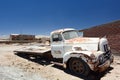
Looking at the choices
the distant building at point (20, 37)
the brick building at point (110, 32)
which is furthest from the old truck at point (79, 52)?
the distant building at point (20, 37)

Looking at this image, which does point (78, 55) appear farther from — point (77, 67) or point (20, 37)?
point (20, 37)

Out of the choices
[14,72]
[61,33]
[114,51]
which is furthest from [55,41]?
[114,51]

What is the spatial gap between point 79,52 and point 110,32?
25.1 ft

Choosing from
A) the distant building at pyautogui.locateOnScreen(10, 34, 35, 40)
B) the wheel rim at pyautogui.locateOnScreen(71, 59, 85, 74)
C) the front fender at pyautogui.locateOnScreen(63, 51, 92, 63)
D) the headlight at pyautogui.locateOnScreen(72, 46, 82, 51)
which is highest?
the distant building at pyautogui.locateOnScreen(10, 34, 35, 40)

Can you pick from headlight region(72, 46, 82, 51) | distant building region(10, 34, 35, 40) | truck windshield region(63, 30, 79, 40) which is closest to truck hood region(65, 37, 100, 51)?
headlight region(72, 46, 82, 51)

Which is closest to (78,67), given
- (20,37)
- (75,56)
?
(75,56)

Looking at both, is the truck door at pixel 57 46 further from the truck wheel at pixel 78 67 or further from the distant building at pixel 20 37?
the distant building at pixel 20 37

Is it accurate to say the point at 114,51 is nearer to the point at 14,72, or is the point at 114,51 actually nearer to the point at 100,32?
the point at 100,32

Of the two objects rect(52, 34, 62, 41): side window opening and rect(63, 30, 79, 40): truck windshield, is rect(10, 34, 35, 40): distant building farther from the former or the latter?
rect(63, 30, 79, 40): truck windshield

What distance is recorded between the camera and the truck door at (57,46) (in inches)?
379

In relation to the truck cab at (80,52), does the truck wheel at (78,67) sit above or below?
below

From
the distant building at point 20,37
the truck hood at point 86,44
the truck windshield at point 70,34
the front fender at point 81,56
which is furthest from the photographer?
the distant building at point 20,37

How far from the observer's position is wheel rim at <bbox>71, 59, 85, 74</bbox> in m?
8.17

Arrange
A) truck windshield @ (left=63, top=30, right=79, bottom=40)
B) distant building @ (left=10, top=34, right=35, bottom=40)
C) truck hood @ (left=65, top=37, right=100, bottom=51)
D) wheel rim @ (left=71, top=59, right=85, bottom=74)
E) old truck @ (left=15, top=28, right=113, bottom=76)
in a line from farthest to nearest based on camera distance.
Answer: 1. distant building @ (left=10, top=34, right=35, bottom=40)
2. truck windshield @ (left=63, top=30, right=79, bottom=40)
3. truck hood @ (left=65, top=37, right=100, bottom=51)
4. wheel rim @ (left=71, top=59, right=85, bottom=74)
5. old truck @ (left=15, top=28, right=113, bottom=76)
